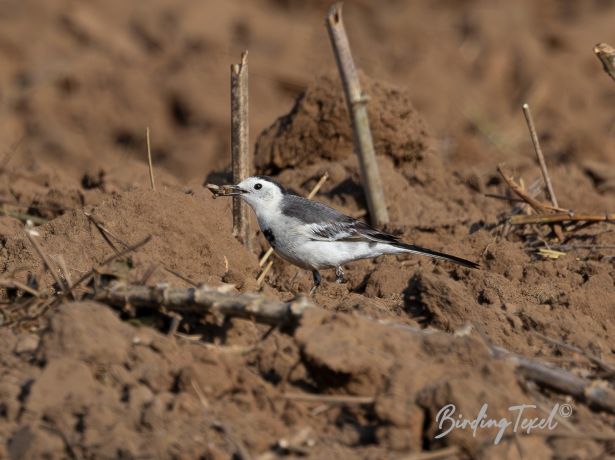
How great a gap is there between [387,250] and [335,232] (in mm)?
416

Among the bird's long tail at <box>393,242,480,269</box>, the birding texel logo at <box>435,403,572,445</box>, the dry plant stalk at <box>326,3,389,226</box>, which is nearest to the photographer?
the birding texel logo at <box>435,403,572,445</box>

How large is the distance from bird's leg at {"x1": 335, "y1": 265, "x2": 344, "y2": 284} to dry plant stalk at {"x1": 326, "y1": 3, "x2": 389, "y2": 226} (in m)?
0.93

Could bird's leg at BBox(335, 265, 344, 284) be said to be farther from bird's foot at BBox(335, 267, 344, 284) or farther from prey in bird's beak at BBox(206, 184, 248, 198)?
prey in bird's beak at BBox(206, 184, 248, 198)

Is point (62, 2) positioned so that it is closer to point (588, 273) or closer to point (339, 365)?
point (588, 273)

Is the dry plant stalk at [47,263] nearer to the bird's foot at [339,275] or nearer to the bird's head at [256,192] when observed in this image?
the bird's head at [256,192]

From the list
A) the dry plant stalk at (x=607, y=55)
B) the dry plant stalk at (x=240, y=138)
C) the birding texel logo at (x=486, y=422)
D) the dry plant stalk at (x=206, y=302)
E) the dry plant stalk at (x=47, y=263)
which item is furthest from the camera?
the dry plant stalk at (x=240, y=138)

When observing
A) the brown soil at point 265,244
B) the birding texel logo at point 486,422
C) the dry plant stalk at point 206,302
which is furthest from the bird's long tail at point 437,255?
the birding texel logo at point 486,422

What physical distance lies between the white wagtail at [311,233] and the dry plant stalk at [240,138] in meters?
0.10

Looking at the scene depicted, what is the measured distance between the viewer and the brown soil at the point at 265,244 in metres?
4.48
